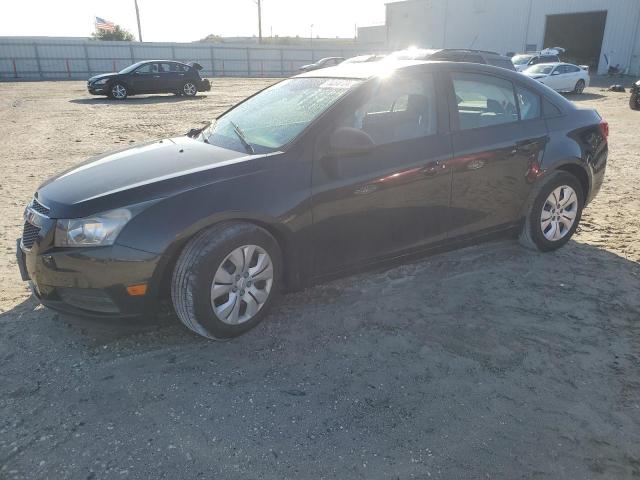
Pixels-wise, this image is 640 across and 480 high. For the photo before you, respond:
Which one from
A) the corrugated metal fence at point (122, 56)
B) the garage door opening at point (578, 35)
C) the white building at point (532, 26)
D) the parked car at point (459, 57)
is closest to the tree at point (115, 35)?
the corrugated metal fence at point (122, 56)

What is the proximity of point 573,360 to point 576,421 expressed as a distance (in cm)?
58

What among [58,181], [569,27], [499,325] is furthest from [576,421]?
[569,27]

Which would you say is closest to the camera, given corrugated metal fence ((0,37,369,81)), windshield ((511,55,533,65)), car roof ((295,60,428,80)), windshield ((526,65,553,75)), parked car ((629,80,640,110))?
car roof ((295,60,428,80))

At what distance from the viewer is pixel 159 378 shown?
282 cm

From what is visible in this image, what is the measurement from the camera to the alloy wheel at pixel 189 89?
21250 mm

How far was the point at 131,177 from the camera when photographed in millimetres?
3113

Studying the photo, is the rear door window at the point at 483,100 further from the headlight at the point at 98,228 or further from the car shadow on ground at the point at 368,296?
the headlight at the point at 98,228

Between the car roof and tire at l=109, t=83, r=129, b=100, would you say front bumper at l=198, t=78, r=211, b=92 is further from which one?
the car roof

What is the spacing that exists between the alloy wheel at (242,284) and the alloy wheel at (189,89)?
65.4 ft

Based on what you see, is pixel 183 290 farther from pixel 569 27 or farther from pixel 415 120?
pixel 569 27

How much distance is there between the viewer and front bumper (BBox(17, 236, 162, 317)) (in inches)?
109

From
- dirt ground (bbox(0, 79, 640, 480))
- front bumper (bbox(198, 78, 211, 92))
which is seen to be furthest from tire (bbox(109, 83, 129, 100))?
dirt ground (bbox(0, 79, 640, 480))

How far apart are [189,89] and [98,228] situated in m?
20.1

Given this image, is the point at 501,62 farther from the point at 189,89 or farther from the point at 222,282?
the point at 189,89
